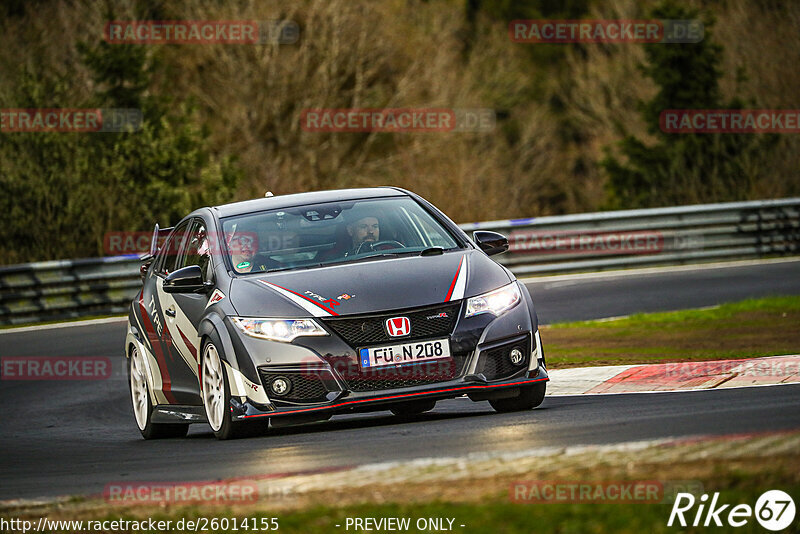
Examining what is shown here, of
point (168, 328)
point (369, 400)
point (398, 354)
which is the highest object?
point (398, 354)

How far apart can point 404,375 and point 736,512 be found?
3695 millimetres

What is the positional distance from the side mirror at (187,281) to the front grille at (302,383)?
1110mm

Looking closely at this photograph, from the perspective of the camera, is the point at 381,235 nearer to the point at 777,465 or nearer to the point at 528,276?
the point at 777,465

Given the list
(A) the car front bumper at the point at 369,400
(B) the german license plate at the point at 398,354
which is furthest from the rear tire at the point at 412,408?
(B) the german license plate at the point at 398,354

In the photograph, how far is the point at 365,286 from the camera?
8.58 meters

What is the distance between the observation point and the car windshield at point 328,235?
9383 mm

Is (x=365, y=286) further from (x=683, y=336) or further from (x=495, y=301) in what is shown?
(x=683, y=336)

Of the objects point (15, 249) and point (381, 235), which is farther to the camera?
point (15, 249)

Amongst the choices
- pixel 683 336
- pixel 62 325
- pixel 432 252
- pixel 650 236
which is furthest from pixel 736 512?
pixel 650 236

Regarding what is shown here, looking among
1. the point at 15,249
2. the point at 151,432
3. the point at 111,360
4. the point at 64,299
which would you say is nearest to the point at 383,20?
the point at 15,249

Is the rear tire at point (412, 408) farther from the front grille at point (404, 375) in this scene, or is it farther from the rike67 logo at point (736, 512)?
the rike67 logo at point (736, 512)

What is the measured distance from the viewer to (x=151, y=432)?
10.5m

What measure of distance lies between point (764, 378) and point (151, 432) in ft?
14.9

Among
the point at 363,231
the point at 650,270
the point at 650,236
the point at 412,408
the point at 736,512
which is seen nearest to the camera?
the point at 736,512
